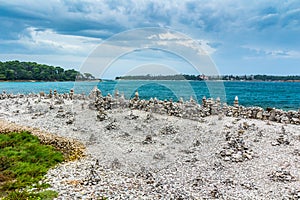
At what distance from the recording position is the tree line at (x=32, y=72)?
137 meters

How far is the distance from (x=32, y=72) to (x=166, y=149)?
482 feet

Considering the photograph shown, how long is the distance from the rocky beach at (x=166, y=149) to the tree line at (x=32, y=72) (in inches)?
4738

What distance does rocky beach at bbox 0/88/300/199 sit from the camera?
12.0m

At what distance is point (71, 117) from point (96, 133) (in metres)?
4.54

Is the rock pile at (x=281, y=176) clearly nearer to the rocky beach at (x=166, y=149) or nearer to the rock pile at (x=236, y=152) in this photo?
the rocky beach at (x=166, y=149)

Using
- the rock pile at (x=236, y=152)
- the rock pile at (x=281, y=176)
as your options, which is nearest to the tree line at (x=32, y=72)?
the rock pile at (x=236, y=152)

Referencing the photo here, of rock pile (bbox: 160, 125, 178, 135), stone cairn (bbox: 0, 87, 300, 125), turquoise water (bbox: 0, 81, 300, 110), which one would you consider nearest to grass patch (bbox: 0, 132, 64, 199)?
stone cairn (bbox: 0, 87, 300, 125)

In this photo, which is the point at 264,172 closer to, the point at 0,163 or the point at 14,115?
the point at 0,163

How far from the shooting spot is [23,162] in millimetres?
14750

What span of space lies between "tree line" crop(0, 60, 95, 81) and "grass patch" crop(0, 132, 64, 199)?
12680 cm

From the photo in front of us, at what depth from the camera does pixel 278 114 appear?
2517 centimetres

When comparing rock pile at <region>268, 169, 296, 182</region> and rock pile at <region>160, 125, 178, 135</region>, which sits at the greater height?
rock pile at <region>160, 125, 178, 135</region>

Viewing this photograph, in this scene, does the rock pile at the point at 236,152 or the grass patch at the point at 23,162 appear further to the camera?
the rock pile at the point at 236,152

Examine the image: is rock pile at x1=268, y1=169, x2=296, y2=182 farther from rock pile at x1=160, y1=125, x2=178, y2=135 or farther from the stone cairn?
the stone cairn
